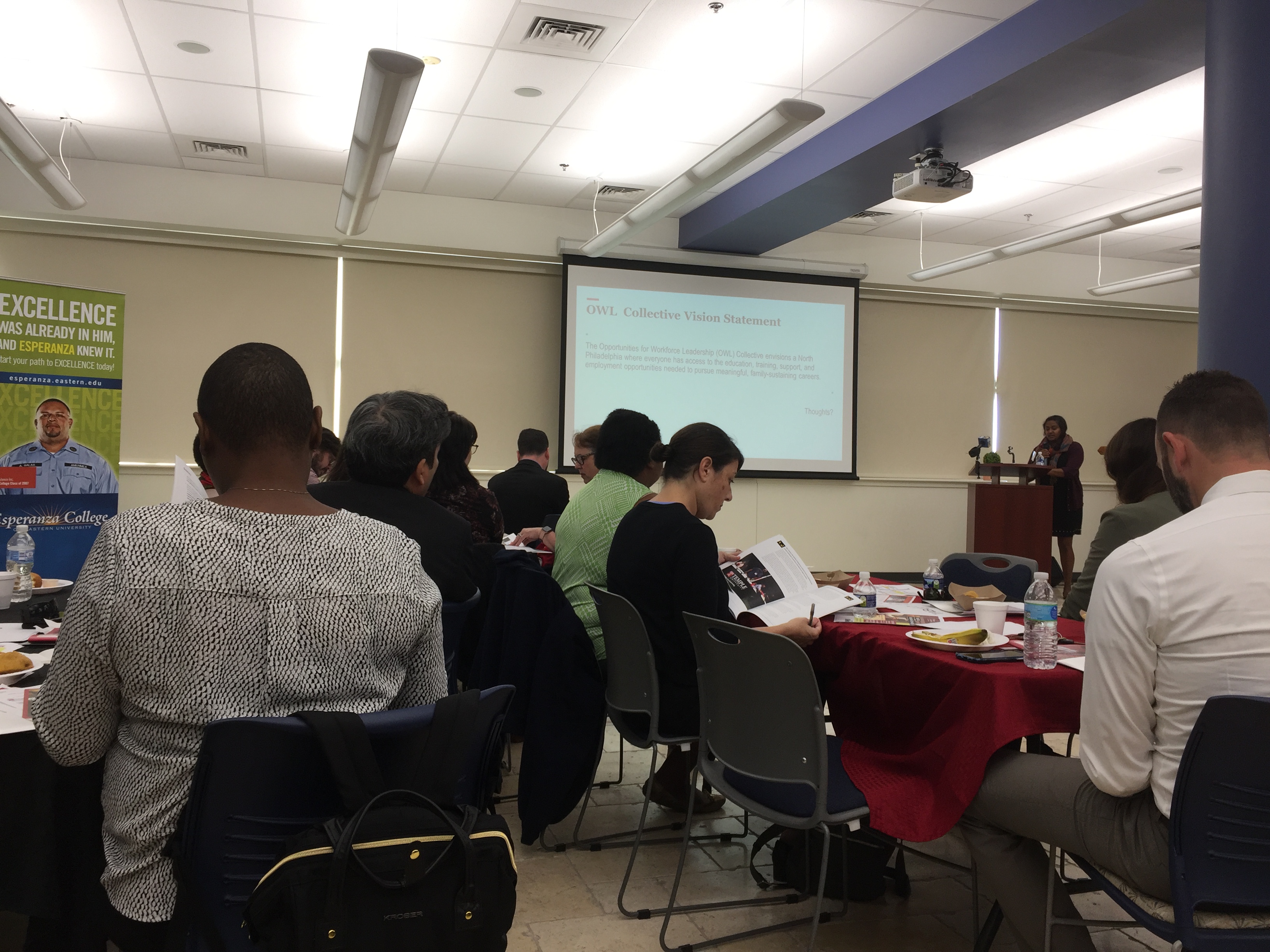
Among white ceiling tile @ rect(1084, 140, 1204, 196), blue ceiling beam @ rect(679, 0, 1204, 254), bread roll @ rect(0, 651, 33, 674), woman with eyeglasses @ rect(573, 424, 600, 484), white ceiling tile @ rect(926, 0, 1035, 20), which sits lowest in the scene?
bread roll @ rect(0, 651, 33, 674)

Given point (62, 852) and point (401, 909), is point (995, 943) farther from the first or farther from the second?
point (62, 852)

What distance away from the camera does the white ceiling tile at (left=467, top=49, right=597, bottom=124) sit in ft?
16.5

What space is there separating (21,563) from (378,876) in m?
2.09

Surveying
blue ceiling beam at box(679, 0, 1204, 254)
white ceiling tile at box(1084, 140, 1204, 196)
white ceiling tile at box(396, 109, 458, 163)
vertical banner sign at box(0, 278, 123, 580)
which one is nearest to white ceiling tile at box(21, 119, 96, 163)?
vertical banner sign at box(0, 278, 123, 580)

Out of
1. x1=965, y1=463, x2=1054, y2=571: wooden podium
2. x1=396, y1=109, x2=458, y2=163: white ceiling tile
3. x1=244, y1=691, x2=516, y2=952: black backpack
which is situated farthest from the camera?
x1=965, y1=463, x2=1054, y2=571: wooden podium

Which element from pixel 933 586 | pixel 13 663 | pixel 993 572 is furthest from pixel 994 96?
pixel 13 663

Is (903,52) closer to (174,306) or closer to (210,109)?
(210,109)

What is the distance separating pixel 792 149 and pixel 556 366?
276 centimetres

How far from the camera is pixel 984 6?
440 centimetres

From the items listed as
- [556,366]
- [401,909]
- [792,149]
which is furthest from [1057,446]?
[401,909]

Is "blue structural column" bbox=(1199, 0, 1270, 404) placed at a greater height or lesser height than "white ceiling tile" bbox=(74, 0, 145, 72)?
lesser

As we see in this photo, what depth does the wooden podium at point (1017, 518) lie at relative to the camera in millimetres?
7789

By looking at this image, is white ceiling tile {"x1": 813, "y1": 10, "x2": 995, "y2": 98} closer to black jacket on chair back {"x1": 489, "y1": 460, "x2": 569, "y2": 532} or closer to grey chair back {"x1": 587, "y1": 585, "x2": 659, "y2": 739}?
black jacket on chair back {"x1": 489, "y1": 460, "x2": 569, "y2": 532}

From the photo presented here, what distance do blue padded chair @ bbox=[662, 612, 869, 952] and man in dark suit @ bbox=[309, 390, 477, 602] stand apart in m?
0.62
